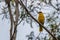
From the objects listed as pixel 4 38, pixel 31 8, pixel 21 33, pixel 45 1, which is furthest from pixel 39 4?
pixel 4 38

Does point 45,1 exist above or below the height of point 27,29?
above

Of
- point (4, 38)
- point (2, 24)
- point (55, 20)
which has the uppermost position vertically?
point (55, 20)

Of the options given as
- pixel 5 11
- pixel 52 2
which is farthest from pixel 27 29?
pixel 5 11

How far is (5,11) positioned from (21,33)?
637 mm

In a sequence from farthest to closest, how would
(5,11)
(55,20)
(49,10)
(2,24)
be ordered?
1. (2,24)
2. (49,10)
3. (55,20)
4. (5,11)

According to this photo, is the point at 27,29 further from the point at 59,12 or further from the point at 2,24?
the point at 59,12

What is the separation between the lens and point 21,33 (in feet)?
6.97

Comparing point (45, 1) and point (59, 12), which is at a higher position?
point (45, 1)

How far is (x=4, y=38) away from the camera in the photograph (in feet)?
7.07

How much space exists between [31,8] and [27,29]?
0.57 m

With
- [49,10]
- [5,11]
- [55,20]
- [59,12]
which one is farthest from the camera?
[49,10]

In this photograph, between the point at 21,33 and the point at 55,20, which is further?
the point at 21,33

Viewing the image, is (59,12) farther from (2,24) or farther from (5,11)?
(2,24)

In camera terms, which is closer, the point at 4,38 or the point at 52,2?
the point at 52,2
